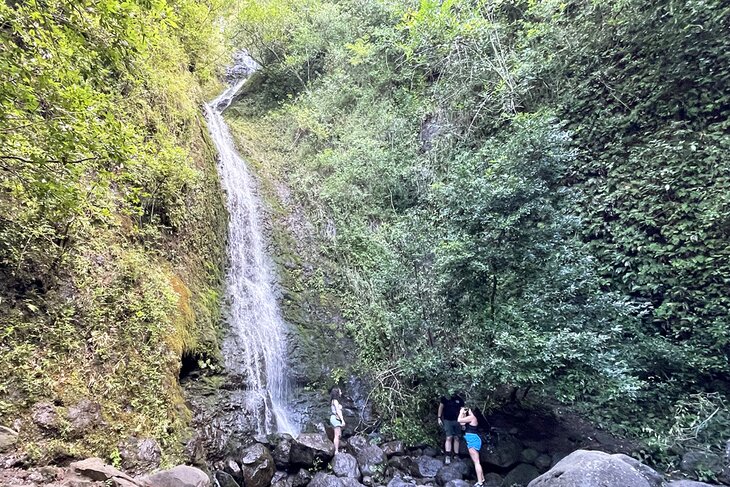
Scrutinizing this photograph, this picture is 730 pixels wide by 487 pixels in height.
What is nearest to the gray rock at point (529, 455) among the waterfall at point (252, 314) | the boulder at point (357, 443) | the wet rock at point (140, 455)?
the boulder at point (357, 443)

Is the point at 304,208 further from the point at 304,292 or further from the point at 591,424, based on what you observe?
the point at 591,424

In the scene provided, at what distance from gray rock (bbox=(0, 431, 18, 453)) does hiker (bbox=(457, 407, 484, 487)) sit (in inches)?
231

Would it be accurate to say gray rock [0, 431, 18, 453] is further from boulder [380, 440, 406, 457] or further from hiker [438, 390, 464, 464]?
hiker [438, 390, 464, 464]

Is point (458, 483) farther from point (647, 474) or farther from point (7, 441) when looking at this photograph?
point (7, 441)

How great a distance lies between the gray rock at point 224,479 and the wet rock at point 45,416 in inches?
90.1

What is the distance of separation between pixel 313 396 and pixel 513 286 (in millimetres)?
4745

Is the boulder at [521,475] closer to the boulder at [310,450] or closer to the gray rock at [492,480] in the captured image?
the gray rock at [492,480]

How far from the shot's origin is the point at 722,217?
5.72 meters

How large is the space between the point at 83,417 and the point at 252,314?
435 cm

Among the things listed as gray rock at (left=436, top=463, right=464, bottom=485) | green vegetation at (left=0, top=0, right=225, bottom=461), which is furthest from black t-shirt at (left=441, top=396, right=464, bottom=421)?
green vegetation at (left=0, top=0, right=225, bottom=461)

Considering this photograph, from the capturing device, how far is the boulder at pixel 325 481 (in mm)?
5647

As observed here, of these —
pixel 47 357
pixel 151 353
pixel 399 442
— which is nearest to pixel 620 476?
pixel 399 442

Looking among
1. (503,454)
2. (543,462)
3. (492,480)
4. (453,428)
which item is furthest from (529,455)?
(453,428)

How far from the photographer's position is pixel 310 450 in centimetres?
605
